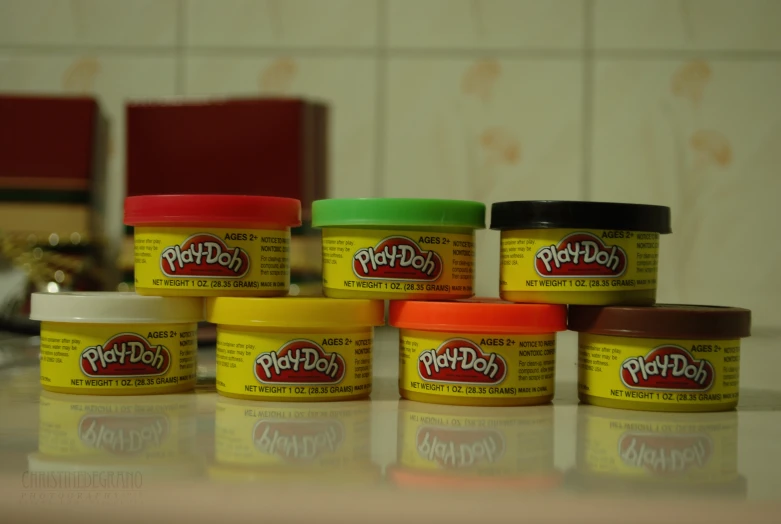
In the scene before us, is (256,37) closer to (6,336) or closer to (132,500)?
(6,336)

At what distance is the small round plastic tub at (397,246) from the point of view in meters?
0.72

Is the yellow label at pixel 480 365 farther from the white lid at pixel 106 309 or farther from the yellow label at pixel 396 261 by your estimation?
the white lid at pixel 106 309

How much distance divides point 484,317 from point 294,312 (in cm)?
16

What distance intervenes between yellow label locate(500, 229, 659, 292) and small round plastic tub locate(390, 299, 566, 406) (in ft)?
0.10

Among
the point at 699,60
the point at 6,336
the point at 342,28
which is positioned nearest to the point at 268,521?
the point at 6,336

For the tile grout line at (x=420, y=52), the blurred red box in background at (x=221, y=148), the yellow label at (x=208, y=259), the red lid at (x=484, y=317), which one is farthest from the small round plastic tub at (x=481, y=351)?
the tile grout line at (x=420, y=52)

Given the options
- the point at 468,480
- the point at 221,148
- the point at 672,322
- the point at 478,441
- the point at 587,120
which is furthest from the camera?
the point at 587,120

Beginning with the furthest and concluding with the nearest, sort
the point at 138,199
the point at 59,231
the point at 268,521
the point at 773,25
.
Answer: the point at 773,25 < the point at 59,231 < the point at 138,199 < the point at 268,521

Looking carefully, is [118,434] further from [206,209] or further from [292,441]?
[206,209]

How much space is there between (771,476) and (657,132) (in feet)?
3.43

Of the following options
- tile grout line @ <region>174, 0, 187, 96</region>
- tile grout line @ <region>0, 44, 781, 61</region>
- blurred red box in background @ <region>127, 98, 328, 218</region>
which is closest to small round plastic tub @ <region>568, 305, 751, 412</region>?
blurred red box in background @ <region>127, 98, 328, 218</region>

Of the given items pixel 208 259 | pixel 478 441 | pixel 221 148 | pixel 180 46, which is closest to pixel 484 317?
pixel 478 441

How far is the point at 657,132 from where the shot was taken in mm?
1423

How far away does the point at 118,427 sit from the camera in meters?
0.58
